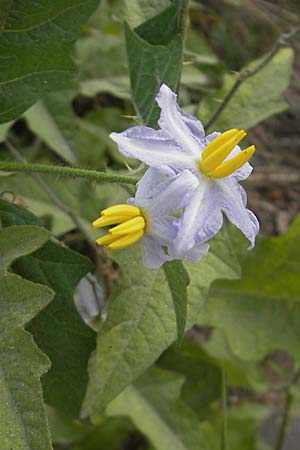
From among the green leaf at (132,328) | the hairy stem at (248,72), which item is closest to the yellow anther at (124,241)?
the green leaf at (132,328)

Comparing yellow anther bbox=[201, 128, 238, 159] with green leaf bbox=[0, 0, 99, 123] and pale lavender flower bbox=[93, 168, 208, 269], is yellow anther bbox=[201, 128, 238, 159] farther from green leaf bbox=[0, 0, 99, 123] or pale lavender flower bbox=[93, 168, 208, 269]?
green leaf bbox=[0, 0, 99, 123]

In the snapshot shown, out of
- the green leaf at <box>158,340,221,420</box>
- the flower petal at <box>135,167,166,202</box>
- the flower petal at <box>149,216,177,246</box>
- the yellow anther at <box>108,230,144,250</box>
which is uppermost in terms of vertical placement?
the flower petal at <box>135,167,166,202</box>

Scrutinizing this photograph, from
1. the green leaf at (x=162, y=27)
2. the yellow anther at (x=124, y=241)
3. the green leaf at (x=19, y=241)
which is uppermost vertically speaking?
the green leaf at (x=162, y=27)

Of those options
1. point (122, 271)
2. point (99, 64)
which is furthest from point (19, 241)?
point (99, 64)

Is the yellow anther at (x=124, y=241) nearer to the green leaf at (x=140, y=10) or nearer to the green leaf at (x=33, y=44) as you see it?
the green leaf at (x=33, y=44)

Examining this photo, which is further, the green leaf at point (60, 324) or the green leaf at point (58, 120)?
the green leaf at point (58, 120)

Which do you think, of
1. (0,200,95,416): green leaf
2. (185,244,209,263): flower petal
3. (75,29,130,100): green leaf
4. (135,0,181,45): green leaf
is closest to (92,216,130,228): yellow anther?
(185,244,209,263): flower petal

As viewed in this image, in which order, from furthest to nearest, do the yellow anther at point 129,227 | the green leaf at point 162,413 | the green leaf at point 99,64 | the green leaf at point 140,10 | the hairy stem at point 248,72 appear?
the green leaf at point 99,64 < the green leaf at point 162,413 < the hairy stem at point 248,72 < the green leaf at point 140,10 < the yellow anther at point 129,227
